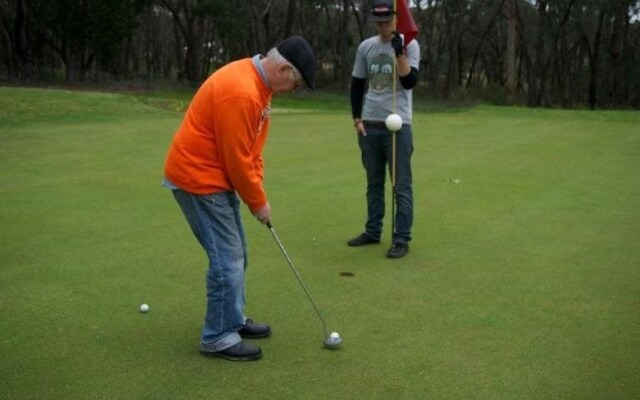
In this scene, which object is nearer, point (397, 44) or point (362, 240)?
point (397, 44)

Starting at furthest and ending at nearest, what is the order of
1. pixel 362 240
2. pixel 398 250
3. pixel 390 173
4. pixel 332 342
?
1. pixel 362 240
2. pixel 390 173
3. pixel 398 250
4. pixel 332 342

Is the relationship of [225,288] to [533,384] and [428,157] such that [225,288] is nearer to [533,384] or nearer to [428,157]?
[533,384]

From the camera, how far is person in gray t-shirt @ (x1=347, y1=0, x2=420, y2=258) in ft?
19.8

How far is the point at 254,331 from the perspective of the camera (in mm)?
4332

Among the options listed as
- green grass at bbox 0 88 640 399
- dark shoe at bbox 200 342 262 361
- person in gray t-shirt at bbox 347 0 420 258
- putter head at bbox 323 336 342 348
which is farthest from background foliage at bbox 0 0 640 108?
putter head at bbox 323 336 342 348

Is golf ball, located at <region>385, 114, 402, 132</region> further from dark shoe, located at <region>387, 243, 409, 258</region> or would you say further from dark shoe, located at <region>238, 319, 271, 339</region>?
dark shoe, located at <region>238, 319, 271, 339</region>

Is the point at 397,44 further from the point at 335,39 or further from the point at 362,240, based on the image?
the point at 335,39

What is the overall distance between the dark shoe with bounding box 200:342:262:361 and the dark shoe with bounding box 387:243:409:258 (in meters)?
2.27

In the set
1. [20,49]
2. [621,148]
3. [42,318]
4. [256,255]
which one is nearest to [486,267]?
[256,255]

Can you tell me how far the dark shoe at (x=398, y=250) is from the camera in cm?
609

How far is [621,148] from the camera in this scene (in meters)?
13.6

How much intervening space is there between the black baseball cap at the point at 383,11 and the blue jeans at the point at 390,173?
3.04 feet

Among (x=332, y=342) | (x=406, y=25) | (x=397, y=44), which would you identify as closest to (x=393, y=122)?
(x=397, y=44)

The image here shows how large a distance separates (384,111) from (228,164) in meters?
2.79
